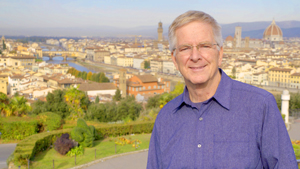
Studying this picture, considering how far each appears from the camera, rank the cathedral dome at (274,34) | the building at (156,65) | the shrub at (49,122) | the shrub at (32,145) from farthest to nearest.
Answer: the cathedral dome at (274,34) < the building at (156,65) < the shrub at (49,122) < the shrub at (32,145)

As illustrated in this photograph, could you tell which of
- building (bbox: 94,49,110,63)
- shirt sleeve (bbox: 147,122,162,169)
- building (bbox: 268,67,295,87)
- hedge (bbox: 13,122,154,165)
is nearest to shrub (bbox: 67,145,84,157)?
hedge (bbox: 13,122,154,165)

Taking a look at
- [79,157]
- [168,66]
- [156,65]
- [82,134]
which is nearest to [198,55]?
[79,157]

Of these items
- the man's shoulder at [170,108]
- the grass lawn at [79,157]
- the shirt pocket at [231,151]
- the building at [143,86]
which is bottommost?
the building at [143,86]

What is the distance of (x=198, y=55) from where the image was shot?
710mm

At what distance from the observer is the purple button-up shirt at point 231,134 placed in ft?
2.06

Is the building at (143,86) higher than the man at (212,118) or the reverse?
the reverse

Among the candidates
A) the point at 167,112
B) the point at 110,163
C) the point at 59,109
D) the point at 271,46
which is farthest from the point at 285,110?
the point at 271,46

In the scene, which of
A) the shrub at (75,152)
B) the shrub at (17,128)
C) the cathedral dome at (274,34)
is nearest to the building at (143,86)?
the shrub at (17,128)

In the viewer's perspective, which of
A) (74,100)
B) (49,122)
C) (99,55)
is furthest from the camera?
(99,55)

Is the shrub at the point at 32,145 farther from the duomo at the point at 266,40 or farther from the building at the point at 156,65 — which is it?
the duomo at the point at 266,40

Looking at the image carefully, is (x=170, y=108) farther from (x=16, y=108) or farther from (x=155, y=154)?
(x=16, y=108)

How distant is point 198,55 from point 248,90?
5.7 inches

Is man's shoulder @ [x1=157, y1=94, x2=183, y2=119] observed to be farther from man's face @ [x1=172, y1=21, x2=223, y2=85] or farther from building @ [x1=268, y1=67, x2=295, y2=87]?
building @ [x1=268, y1=67, x2=295, y2=87]

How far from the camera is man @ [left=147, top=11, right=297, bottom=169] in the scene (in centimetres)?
64
